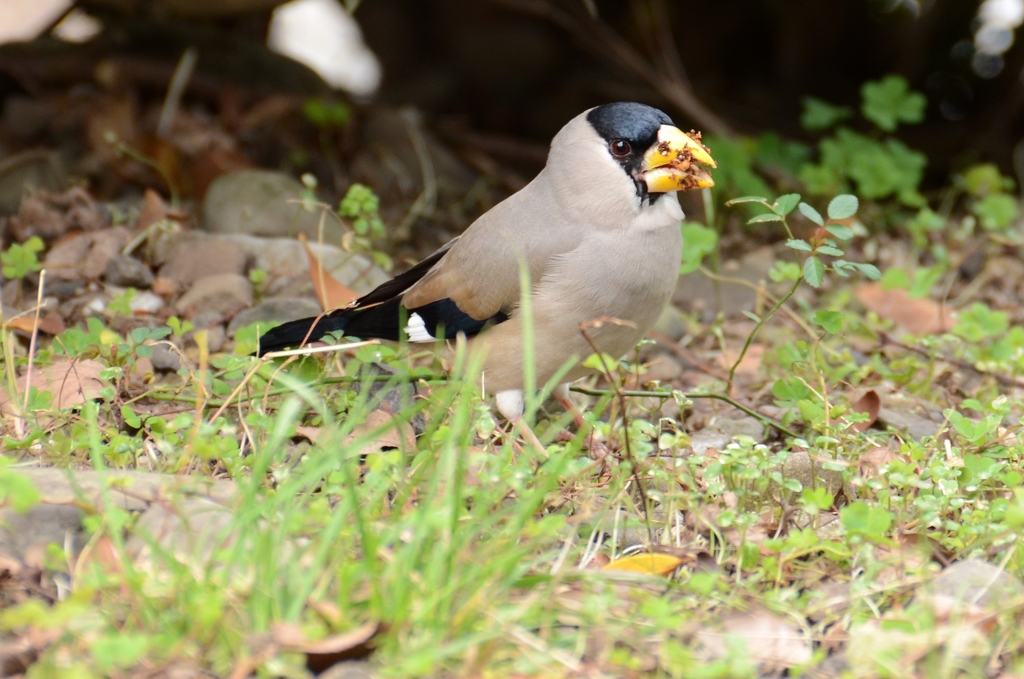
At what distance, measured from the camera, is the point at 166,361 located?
3379mm

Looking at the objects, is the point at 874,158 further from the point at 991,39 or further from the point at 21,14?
the point at 21,14

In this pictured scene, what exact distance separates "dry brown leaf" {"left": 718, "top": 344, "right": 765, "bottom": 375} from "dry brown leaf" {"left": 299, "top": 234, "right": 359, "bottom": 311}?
134 centimetres

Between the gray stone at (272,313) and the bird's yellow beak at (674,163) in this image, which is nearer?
the bird's yellow beak at (674,163)

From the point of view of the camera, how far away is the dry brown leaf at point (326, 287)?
3631 millimetres

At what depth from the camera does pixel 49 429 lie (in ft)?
8.71

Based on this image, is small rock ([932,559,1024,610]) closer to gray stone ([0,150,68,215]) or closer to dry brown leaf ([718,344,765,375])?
dry brown leaf ([718,344,765,375])

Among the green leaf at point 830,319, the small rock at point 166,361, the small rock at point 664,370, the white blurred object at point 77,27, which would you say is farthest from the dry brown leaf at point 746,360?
the white blurred object at point 77,27

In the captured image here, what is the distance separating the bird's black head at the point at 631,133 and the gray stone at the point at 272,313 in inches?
52.5

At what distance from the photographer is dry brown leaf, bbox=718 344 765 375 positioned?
3719 millimetres

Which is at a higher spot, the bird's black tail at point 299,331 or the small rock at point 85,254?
the bird's black tail at point 299,331

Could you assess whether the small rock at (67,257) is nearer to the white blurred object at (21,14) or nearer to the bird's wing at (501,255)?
the bird's wing at (501,255)

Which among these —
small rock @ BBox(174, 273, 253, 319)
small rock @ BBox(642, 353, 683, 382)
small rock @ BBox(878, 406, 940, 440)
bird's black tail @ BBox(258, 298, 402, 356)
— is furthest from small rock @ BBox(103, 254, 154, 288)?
small rock @ BBox(878, 406, 940, 440)

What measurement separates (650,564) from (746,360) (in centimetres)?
176

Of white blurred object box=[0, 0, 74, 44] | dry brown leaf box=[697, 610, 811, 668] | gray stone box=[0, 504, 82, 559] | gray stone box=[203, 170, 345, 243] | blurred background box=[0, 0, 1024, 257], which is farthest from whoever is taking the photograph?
white blurred object box=[0, 0, 74, 44]
